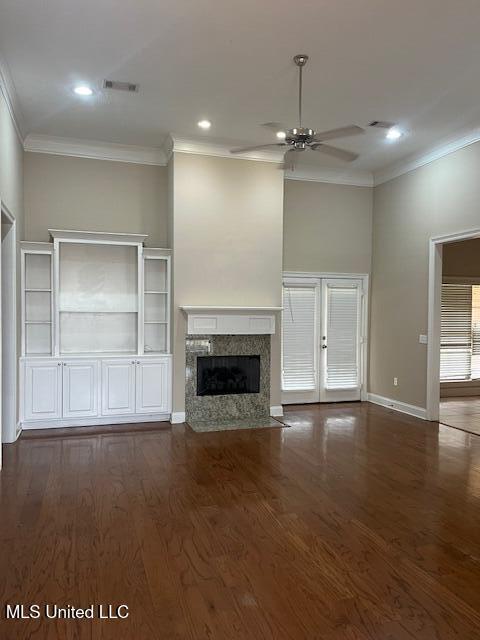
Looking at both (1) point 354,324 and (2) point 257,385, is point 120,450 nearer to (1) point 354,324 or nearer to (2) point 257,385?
(2) point 257,385

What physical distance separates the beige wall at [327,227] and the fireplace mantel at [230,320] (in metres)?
1.29

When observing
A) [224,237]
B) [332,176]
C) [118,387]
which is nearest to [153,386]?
[118,387]

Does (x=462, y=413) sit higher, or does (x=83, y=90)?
(x=83, y=90)

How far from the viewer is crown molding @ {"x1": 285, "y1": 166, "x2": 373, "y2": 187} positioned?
7.22 metres

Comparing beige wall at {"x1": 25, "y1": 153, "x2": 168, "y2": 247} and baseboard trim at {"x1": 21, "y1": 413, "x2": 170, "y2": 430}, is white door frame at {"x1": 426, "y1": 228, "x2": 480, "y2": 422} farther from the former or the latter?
beige wall at {"x1": 25, "y1": 153, "x2": 168, "y2": 247}

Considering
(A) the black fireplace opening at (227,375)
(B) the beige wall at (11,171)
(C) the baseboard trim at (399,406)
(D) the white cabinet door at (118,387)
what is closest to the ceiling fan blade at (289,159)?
(B) the beige wall at (11,171)

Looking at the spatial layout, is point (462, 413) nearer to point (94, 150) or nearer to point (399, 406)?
point (399, 406)

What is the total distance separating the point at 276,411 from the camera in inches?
260

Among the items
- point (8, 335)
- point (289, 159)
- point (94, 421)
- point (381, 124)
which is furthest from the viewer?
point (94, 421)

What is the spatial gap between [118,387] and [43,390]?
871mm

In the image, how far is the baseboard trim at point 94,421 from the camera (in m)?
5.72

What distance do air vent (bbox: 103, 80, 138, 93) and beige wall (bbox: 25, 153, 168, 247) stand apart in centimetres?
176

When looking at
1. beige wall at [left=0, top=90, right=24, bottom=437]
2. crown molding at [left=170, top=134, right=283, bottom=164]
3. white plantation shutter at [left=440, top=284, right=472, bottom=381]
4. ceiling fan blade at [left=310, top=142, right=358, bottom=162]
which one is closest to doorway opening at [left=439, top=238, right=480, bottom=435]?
white plantation shutter at [left=440, top=284, right=472, bottom=381]

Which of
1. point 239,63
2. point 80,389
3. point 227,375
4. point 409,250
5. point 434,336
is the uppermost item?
point 239,63
